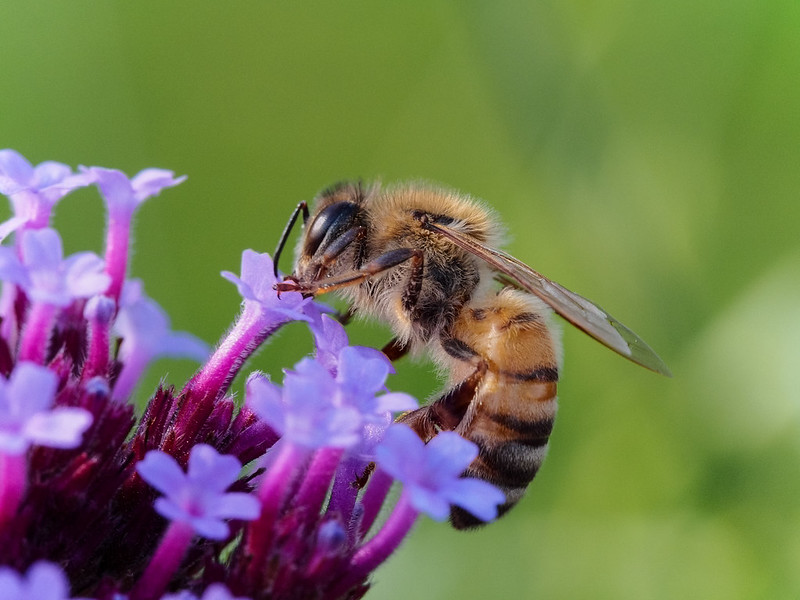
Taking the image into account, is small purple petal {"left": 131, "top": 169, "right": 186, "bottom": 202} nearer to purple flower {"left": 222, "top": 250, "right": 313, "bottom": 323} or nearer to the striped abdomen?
purple flower {"left": 222, "top": 250, "right": 313, "bottom": 323}

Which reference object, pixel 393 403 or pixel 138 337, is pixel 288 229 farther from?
pixel 393 403

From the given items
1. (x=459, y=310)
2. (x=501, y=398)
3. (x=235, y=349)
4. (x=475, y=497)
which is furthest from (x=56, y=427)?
(x=459, y=310)

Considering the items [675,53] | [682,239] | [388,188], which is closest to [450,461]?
[388,188]

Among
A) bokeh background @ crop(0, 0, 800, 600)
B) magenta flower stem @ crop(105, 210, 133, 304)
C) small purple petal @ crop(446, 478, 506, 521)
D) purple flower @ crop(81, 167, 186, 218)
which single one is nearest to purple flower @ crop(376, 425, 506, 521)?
small purple petal @ crop(446, 478, 506, 521)

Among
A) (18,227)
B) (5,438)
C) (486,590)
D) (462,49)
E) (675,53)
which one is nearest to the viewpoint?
(5,438)

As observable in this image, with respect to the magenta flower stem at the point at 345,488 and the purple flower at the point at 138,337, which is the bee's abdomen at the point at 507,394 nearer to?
the magenta flower stem at the point at 345,488

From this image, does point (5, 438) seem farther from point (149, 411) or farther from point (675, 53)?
point (675, 53)
